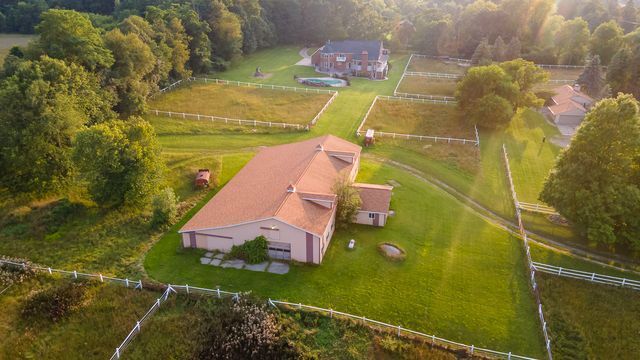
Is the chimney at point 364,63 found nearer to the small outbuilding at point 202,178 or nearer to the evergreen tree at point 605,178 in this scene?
the small outbuilding at point 202,178

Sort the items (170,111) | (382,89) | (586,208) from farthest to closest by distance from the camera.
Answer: (382,89), (170,111), (586,208)

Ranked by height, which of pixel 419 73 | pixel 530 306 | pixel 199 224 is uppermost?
pixel 419 73

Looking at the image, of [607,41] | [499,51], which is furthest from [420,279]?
[607,41]

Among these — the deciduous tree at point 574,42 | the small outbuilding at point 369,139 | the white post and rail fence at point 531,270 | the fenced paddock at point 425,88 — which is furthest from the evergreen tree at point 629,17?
the small outbuilding at point 369,139

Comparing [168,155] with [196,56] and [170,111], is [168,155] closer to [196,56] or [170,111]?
[170,111]

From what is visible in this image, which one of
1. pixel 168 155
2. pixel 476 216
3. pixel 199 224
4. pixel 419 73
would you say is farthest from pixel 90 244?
pixel 419 73
